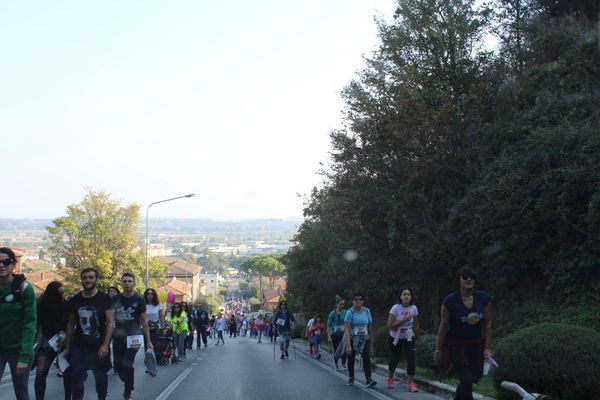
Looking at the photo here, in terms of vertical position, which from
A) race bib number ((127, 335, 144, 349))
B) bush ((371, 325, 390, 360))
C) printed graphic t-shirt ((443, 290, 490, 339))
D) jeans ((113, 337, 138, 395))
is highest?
printed graphic t-shirt ((443, 290, 490, 339))

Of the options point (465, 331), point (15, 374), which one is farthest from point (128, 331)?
point (465, 331)

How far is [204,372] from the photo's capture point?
15539mm

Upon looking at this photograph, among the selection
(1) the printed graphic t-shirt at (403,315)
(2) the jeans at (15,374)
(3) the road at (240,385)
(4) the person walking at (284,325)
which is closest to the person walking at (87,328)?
(2) the jeans at (15,374)

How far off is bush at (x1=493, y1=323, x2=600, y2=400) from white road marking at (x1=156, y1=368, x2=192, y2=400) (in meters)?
5.17

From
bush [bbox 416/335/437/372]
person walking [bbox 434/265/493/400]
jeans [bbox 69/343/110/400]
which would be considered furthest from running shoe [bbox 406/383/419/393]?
jeans [bbox 69/343/110/400]

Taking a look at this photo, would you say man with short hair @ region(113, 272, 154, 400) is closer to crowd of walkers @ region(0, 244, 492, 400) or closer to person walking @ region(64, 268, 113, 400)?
crowd of walkers @ region(0, 244, 492, 400)

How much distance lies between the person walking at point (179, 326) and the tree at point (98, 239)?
149 feet

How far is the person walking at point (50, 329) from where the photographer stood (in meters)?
8.55

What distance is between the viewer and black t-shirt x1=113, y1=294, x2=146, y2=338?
1012 centimetres

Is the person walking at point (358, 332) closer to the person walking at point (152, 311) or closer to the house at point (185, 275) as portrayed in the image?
the person walking at point (152, 311)

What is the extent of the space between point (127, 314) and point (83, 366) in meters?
1.81

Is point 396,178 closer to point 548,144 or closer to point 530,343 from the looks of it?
point 548,144

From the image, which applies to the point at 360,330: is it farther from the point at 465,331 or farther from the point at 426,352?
the point at 465,331

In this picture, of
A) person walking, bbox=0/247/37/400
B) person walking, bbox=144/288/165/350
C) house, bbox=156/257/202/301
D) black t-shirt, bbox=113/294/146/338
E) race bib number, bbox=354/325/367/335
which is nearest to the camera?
person walking, bbox=0/247/37/400
